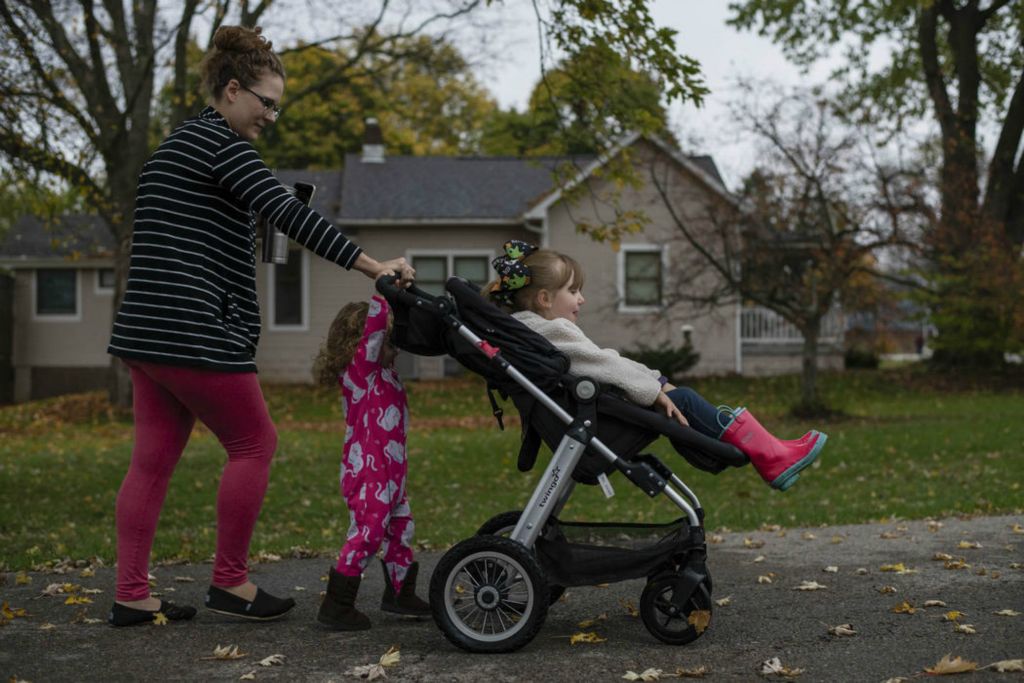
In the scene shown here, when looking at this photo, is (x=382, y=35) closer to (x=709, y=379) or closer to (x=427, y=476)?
(x=709, y=379)

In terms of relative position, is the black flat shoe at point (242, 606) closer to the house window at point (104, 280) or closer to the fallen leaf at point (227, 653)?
the fallen leaf at point (227, 653)

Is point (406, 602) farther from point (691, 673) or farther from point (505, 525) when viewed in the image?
point (691, 673)

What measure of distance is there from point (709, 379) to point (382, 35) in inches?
381

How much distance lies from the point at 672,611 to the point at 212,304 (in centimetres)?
203

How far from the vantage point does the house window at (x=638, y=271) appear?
25861mm

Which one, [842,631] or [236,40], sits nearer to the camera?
[842,631]

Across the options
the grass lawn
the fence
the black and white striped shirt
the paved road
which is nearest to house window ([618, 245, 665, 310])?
the fence

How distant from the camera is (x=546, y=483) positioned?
4.39 m

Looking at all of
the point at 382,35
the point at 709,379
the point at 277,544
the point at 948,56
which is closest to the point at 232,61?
the point at 277,544

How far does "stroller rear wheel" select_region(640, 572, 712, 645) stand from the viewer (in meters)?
4.25

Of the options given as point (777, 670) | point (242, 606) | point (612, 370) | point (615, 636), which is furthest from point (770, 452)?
point (242, 606)

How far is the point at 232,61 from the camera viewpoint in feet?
15.1

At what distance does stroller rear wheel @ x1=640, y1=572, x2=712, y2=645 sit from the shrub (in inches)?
742

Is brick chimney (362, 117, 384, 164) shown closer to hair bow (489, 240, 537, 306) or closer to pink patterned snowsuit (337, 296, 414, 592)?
pink patterned snowsuit (337, 296, 414, 592)
